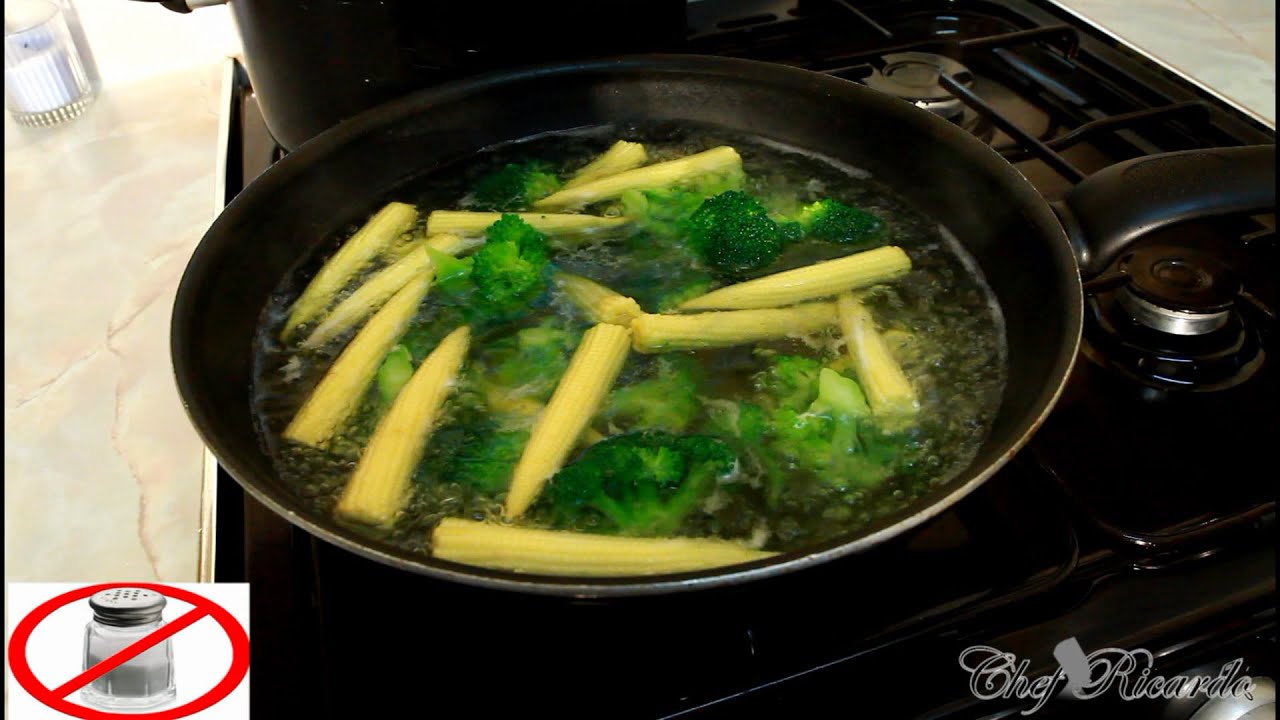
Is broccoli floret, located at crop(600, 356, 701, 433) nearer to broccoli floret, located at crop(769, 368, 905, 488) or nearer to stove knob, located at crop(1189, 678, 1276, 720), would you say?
broccoli floret, located at crop(769, 368, 905, 488)

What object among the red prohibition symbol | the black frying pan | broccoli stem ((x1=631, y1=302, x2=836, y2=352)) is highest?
the black frying pan

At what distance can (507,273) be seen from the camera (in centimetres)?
83

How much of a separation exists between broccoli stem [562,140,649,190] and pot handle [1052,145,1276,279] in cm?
43

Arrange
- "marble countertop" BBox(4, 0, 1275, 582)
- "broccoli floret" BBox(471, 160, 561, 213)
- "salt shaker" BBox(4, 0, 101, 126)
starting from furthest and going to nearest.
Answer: "salt shaker" BBox(4, 0, 101, 126) → "broccoli floret" BBox(471, 160, 561, 213) → "marble countertop" BBox(4, 0, 1275, 582)

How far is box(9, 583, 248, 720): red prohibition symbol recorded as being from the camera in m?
0.61

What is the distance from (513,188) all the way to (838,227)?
327 mm

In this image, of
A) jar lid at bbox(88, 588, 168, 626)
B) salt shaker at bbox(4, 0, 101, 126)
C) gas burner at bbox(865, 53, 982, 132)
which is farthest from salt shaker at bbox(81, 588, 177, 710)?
salt shaker at bbox(4, 0, 101, 126)

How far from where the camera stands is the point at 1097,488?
2.43 ft

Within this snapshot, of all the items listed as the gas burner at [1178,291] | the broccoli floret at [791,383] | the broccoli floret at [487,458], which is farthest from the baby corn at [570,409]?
the gas burner at [1178,291]

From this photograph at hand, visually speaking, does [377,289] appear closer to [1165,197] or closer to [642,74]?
[642,74]

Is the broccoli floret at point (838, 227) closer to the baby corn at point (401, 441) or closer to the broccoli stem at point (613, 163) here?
the broccoli stem at point (613, 163)

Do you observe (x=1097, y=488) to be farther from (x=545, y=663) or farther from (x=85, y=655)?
(x=85, y=655)

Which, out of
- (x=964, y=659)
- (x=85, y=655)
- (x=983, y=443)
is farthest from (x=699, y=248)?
(x=85, y=655)
